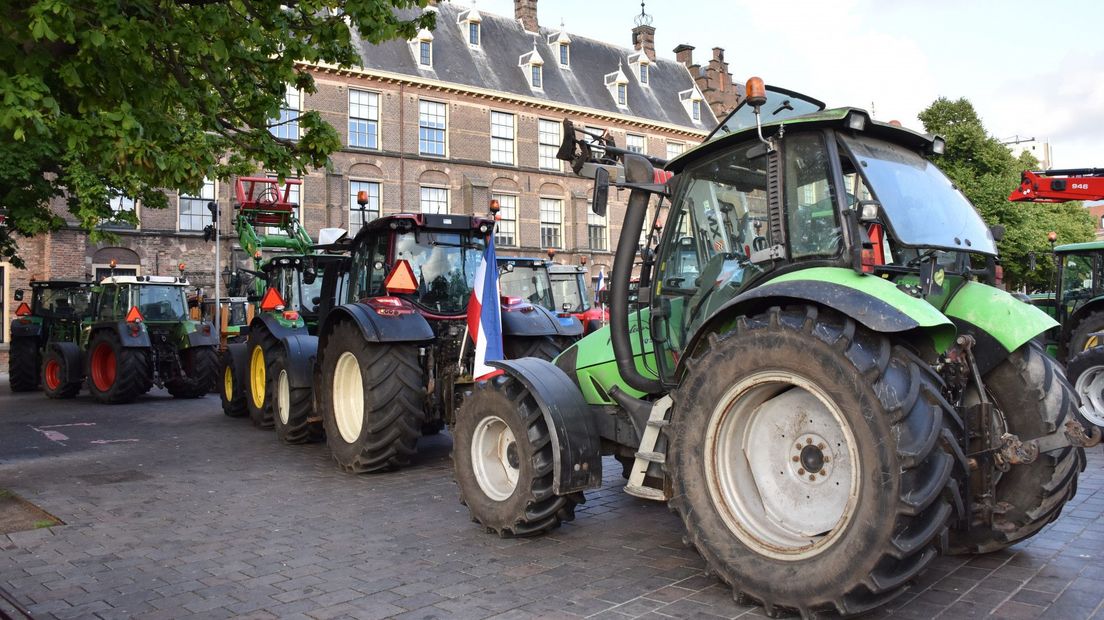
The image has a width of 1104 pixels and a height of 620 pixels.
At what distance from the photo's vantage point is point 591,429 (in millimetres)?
4605

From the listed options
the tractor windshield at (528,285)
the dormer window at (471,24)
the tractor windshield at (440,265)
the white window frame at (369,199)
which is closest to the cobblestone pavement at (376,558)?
the tractor windshield at (440,265)

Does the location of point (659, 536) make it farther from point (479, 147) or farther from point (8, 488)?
point (479, 147)

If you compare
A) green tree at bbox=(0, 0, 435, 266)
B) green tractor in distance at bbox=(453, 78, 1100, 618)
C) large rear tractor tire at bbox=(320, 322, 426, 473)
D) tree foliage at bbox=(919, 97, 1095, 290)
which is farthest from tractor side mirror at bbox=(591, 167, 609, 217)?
tree foliage at bbox=(919, 97, 1095, 290)

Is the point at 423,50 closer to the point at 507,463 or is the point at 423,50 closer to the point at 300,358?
the point at 300,358

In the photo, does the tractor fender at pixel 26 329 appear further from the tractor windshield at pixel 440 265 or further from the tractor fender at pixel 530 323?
the tractor fender at pixel 530 323

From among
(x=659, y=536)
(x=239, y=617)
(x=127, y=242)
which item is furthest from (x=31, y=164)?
(x=127, y=242)

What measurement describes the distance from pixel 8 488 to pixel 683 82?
3598cm

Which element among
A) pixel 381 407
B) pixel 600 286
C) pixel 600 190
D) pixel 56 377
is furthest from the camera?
pixel 56 377

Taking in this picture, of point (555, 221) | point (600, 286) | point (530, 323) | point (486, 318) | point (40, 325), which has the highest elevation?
point (555, 221)

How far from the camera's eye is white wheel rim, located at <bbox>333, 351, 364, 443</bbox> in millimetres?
7301

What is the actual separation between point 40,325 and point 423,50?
56.9 feet

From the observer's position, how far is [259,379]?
1007cm

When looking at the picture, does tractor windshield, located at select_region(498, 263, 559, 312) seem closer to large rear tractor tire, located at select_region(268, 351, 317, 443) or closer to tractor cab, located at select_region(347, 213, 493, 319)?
large rear tractor tire, located at select_region(268, 351, 317, 443)

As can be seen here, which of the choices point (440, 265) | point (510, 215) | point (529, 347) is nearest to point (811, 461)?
point (529, 347)
